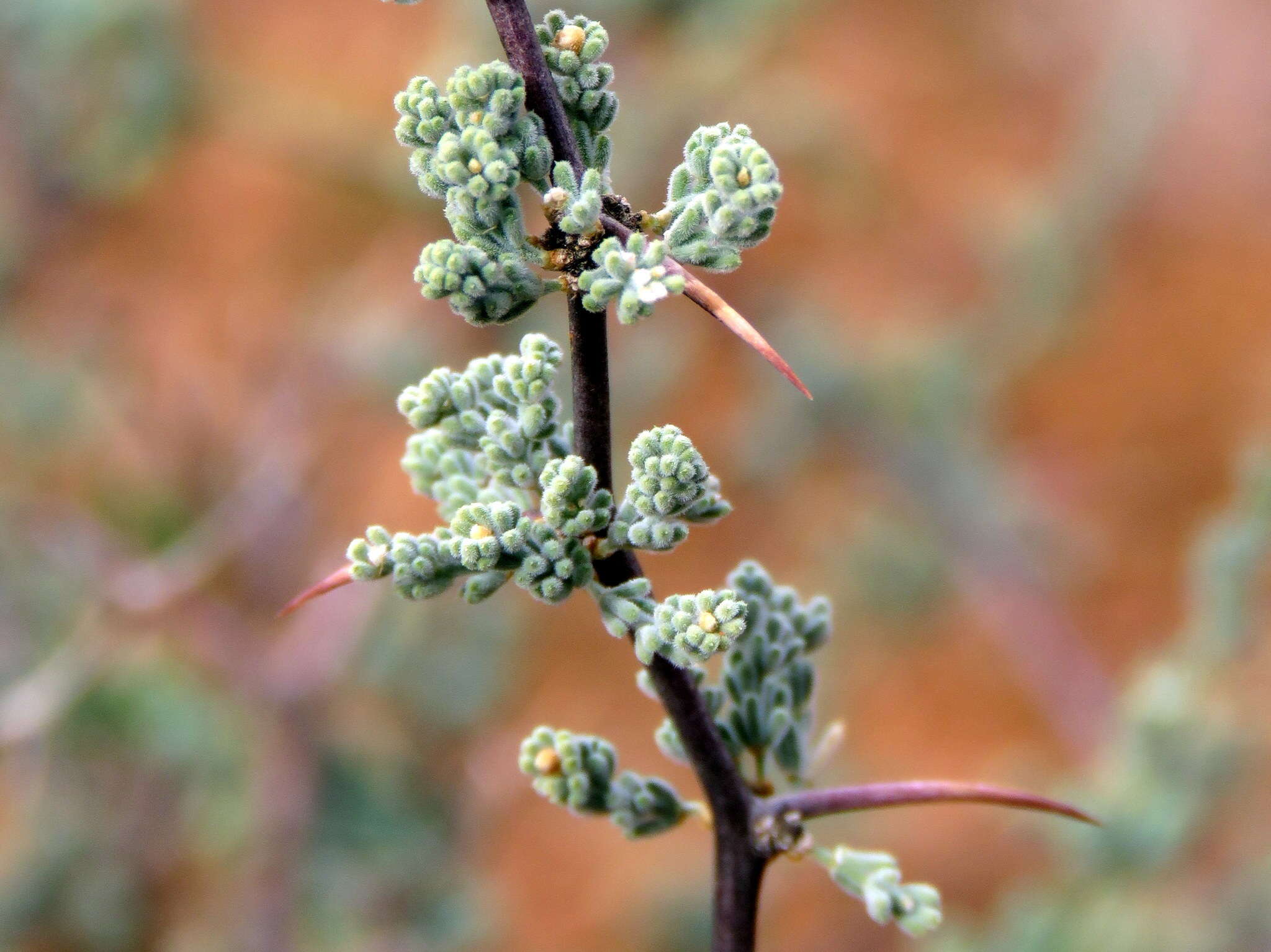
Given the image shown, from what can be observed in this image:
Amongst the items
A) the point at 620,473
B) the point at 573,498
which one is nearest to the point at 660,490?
the point at 573,498

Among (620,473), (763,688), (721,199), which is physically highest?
(620,473)

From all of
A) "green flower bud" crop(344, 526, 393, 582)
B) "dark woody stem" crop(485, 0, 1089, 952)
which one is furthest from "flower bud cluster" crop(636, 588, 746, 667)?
"green flower bud" crop(344, 526, 393, 582)

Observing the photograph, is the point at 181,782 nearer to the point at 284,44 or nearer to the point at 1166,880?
the point at 1166,880

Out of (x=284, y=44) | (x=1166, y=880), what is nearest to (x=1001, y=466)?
(x=1166, y=880)

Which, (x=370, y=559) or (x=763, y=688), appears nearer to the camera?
(x=370, y=559)

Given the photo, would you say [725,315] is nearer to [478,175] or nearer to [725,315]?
[725,315]

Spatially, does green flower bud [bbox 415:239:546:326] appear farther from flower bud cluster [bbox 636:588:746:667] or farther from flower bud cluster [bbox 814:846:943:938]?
flower bud cluster [bbox 814:846:943:938]

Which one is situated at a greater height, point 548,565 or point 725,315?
point 725,315
